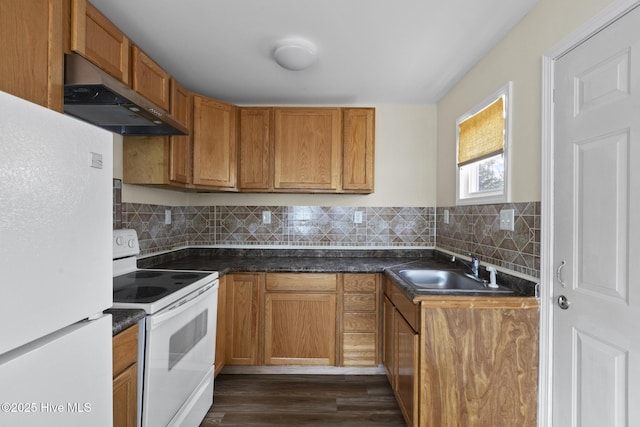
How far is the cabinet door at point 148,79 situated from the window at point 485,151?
2.09 metres

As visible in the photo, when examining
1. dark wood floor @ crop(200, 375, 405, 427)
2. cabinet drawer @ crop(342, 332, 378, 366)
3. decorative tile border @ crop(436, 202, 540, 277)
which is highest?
decorative tile border @ crop(436, 202, 540, 277)

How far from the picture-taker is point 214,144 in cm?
249

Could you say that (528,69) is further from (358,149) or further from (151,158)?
(151,158)

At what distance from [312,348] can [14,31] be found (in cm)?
231

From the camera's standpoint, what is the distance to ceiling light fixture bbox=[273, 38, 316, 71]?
1846mm

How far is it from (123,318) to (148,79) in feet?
4.54

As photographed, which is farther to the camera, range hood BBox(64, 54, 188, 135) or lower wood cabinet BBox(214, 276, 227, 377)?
lower wood cabinet BBox(214, 276, 227, 377)

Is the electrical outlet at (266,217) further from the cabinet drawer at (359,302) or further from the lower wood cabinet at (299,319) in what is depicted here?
the cabinet drawer at (359,302)

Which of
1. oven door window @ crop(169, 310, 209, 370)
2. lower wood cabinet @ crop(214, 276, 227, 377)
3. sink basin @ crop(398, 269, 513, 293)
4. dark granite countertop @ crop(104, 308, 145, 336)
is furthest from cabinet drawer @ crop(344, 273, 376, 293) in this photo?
dark granite countertop @ crop(104, 308, 145, 336)

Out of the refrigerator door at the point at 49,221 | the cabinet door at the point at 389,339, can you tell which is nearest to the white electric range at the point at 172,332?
the refrigerator door at the point at 49,221

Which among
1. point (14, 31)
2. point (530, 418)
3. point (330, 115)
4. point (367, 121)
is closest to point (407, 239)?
point (367, 121)

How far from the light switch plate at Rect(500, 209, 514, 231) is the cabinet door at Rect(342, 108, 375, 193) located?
3.59 ft

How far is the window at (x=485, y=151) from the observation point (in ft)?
5.73

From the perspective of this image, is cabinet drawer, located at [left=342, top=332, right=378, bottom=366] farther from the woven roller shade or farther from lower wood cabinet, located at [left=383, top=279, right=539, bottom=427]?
the woven roller shade
